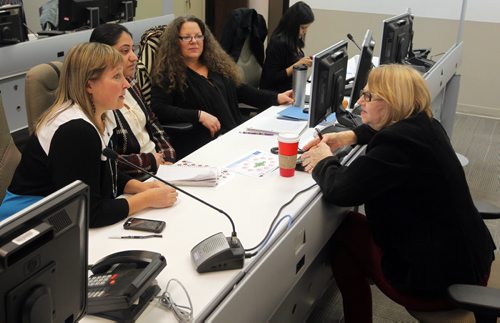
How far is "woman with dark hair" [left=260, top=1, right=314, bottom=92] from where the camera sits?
11.9 ft

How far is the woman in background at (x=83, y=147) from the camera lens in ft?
4.89

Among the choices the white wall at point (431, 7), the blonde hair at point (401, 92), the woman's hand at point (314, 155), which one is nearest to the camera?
the blonde hair at point (401, 92)

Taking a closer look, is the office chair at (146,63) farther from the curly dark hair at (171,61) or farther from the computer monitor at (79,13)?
the computer monitor at (79,13)

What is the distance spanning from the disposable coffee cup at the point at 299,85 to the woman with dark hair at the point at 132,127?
2.46ft

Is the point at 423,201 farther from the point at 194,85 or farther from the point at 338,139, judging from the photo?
the point at 194,85

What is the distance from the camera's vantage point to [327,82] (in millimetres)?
2297

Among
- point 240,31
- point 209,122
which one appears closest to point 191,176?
point 209,122

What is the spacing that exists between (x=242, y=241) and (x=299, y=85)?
1.50 m

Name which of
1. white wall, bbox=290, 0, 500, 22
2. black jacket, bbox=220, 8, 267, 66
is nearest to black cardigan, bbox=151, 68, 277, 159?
black jacket, bbox=220, 8, 267, 66

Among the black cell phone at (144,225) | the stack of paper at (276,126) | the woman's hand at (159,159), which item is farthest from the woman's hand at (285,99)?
the black cell phone at (144,225)

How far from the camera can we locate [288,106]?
290 cm

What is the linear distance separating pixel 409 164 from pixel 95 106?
0.99 m

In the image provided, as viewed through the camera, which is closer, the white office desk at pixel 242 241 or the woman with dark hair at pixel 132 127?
the white office desk at pixel 242 241

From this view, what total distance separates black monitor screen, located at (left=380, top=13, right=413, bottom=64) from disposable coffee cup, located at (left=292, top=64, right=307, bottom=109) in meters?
0.57
